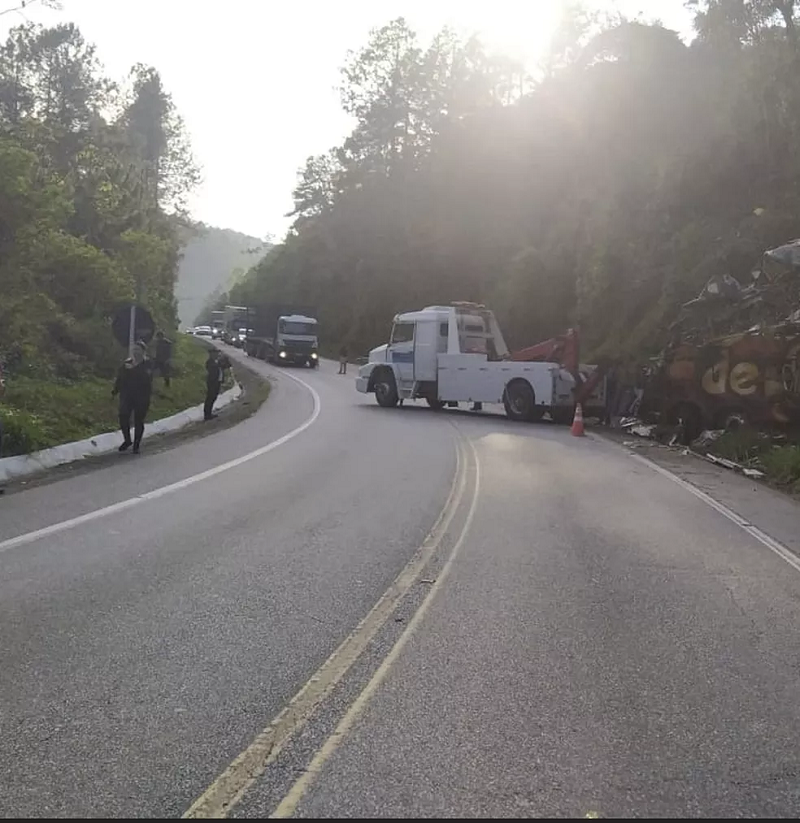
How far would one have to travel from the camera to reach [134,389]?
16.7 metres

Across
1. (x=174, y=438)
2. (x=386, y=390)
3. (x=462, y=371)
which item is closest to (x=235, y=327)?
(x=386, y=390)

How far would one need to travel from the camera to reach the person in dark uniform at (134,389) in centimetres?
1666

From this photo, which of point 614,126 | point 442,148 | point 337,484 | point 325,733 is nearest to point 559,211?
point 614,126

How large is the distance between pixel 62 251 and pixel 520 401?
12676 millimetres

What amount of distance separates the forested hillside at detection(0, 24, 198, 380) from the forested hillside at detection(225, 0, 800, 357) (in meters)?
18.2

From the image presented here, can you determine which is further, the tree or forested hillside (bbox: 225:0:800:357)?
the tree

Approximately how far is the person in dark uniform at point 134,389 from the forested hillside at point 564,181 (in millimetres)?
23867

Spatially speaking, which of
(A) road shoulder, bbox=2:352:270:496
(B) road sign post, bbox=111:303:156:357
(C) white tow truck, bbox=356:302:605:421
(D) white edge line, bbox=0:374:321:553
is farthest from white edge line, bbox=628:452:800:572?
(B) road sign post, bbox=111:303:156:357

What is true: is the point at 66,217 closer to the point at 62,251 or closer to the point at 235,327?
the point at 62,251

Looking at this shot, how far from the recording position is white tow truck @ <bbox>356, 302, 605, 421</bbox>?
27.0m

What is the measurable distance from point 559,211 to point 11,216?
143 ft

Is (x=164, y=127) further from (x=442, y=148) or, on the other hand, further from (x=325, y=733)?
Result: (x=325, y=733)

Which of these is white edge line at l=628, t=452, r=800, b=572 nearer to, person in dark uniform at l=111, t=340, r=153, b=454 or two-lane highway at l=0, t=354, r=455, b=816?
two-lane highway at l=0, t=354, r=455, b=816

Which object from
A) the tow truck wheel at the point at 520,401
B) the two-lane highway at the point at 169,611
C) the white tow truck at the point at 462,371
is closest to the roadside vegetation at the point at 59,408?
the two-lane highway at the point at 169,611
